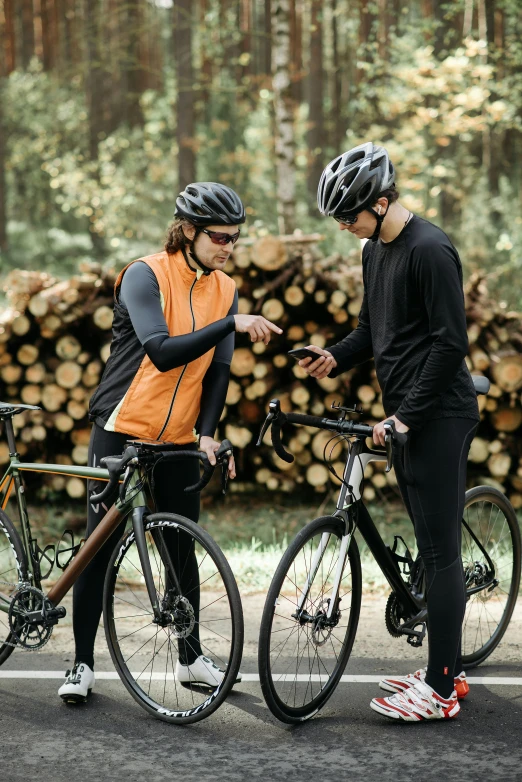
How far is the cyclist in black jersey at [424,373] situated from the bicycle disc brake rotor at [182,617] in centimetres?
81

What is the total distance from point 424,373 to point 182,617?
1.37 meters

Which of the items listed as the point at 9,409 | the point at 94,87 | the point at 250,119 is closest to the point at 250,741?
the point at 9,409

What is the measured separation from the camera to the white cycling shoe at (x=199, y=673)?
163 inches

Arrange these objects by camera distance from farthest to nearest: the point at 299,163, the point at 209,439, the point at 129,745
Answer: the point at 299,163 → the point at 209,439 → the point at 129,745

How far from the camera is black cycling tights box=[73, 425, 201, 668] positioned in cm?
407

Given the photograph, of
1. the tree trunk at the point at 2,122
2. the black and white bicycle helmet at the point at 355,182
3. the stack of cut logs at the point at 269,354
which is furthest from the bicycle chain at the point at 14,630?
the tree trunk at the point at 2,122

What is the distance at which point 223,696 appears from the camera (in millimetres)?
3691

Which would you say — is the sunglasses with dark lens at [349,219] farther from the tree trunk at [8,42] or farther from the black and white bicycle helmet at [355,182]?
the tree trunk at [8,42]

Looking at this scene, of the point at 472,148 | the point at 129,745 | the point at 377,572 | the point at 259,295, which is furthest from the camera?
the point at 472,148

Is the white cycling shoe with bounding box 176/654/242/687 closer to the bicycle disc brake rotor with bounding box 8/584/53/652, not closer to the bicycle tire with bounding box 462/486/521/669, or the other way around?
the bicycle disc brake rotor with bounding box 8/584/53/652

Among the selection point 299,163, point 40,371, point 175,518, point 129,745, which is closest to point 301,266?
point 40,371

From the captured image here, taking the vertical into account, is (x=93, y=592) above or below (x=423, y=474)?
below

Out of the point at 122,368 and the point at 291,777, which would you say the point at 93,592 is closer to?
the point at 122,368

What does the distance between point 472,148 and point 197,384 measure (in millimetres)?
22569
